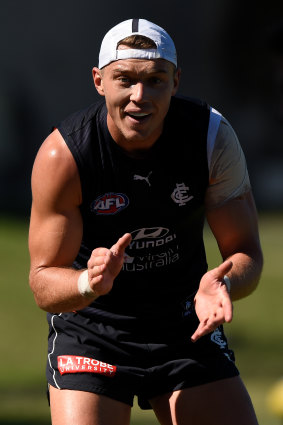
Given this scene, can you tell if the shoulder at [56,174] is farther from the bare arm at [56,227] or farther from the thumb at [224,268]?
the thumb at [224,268]

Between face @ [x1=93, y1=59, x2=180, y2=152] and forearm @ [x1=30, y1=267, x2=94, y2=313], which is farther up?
face @ [x1=93, y1=59, x2=180, y2=152]

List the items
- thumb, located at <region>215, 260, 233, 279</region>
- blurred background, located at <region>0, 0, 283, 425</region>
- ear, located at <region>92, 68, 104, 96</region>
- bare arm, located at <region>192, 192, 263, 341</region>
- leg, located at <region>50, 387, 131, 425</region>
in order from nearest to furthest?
thumb, located at <region>215, 260, 233, 279</region>, leg, located at <region>50, 387, 131, 425</region>, bare arm, located at <region>192, 192, 263, 341</region>, ear, located at <region>92, 68, 104, 96</region>, blurred background, located at <region>0, 0, 283, 425</region>

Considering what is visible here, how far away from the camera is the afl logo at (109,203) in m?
4.47

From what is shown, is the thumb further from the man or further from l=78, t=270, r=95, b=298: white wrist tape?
l=78, t=270, r=95, b=298: white wrist tape

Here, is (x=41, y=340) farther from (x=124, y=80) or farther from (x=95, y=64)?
(x=95, y=64)

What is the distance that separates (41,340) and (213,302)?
6.17 meters

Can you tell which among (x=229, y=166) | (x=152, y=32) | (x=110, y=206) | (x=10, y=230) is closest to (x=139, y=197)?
(x=110, y=206)

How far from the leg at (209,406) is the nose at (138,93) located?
4.53ft

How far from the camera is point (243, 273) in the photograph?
14.6 ft

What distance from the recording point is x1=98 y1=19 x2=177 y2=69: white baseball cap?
4348 mm

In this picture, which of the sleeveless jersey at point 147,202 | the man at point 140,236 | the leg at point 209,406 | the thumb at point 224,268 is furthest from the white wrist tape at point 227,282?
the leg at point 209,406

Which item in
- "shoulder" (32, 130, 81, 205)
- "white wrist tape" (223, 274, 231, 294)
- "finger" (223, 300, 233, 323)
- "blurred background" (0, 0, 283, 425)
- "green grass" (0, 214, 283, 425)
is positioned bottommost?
"green grass" (0, 214, 283, 425)

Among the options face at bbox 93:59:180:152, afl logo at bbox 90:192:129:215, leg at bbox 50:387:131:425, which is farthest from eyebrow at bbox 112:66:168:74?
leg at bbox 50:387:131:425

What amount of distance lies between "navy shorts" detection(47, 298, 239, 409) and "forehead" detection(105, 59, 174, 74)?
3.90 ft
